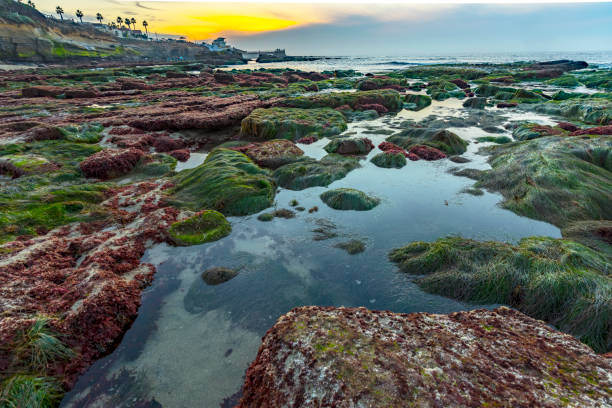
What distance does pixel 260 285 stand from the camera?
716 centimetres

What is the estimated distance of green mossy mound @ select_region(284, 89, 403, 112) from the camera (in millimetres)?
30250

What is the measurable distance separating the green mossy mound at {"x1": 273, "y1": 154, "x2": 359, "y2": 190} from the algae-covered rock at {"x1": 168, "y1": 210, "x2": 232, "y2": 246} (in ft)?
14.5

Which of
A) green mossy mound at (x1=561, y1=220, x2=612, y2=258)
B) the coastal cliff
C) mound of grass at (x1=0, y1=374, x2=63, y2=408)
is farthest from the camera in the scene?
the coastal cliff

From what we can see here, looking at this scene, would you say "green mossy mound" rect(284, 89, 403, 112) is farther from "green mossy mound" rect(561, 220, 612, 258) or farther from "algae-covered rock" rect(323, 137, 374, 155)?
"green mossy mound" rect(561, 220, 612, 258)

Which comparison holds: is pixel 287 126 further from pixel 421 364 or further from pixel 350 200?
pixel 421 364

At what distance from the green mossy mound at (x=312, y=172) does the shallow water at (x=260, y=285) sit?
72cm

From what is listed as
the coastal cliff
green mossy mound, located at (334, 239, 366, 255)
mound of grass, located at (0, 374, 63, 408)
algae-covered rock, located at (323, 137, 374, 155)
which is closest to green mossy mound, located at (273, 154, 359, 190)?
algae-covered rock, located at (323, 137, 374, 155)

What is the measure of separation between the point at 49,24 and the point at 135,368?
159 meters

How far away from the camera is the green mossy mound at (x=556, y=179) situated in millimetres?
9641

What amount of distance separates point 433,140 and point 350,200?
10.5 m

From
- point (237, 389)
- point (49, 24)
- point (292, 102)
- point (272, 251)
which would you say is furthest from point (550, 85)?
point (49, 24)

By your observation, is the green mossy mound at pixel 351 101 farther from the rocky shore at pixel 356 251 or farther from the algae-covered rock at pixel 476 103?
the rocky shore at pixel 356 251

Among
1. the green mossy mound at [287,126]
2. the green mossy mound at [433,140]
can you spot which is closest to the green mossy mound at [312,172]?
the green mossy mound at [433,140]

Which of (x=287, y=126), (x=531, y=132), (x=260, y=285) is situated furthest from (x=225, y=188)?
(x=531, y=132)
